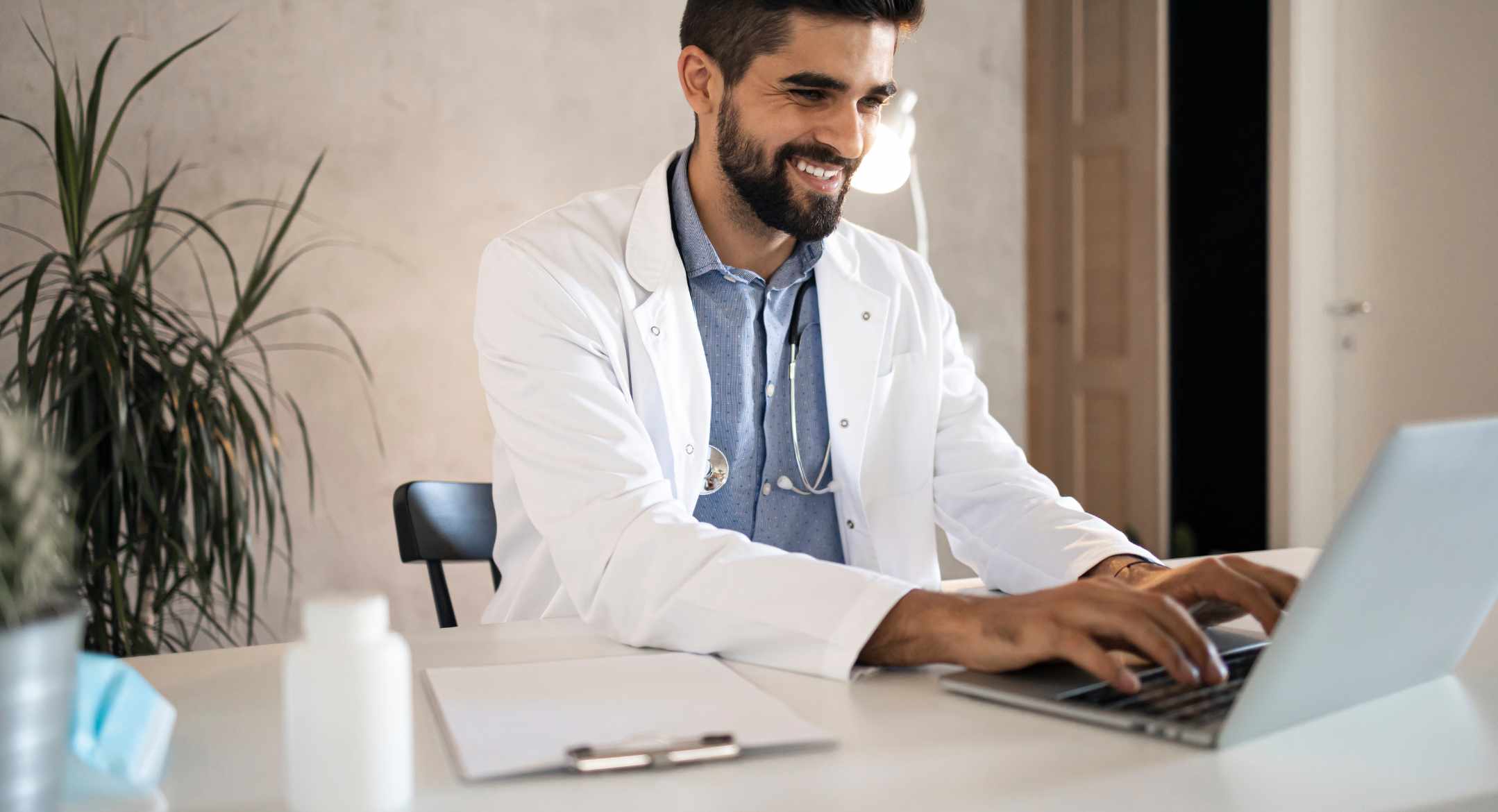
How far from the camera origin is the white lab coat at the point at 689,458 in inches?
42.4

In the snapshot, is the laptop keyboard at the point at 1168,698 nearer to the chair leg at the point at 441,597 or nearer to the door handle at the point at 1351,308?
the chair leg at the point at 441,597

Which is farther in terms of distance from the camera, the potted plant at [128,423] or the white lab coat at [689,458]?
the potted plant at [128,423]

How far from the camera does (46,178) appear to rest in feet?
8.55

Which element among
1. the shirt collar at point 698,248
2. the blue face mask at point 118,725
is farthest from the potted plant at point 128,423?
the blue face mask at point 118,725

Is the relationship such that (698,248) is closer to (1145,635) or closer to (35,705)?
(1145,635)

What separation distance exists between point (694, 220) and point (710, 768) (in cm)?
109

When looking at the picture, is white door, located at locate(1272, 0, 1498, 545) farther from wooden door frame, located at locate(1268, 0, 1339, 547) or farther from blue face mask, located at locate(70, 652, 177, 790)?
blue face mask, located at locate(70, 652, 177, 790)

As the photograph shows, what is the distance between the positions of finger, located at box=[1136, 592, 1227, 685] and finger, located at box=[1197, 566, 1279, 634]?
131 mm

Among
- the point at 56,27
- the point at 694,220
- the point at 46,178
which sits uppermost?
the point at 56,27

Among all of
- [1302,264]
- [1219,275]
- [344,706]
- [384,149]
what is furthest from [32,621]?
[1219,275]

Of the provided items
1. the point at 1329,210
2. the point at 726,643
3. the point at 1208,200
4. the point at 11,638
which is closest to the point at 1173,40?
the point at 1208,200

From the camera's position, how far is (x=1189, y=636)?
0.90 meters

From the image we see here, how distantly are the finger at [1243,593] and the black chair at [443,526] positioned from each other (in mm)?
868

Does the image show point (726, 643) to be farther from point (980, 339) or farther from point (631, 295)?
point (980, 339)
